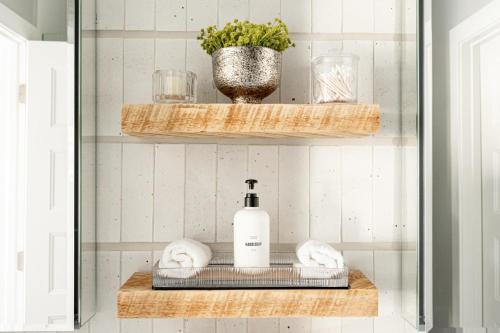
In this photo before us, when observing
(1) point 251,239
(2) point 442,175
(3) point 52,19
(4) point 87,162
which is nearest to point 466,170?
(2) point 442,175

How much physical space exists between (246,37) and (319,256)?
1.60 ft

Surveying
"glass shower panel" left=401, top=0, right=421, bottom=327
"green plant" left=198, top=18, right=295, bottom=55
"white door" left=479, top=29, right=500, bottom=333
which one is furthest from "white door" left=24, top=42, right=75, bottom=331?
"white door" left=479, top=29, right=500, bottom=333

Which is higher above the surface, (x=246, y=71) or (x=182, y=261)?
(x=246, y=71)

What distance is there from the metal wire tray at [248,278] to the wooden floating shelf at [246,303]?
2 cm

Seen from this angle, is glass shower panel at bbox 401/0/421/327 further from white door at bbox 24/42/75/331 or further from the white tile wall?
white door at bbox 24/42/75/331

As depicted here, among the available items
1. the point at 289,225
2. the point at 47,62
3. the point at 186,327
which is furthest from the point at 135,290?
the point at 47,62

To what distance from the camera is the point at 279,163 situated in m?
1.12

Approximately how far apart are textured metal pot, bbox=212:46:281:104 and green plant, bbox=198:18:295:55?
0.6 inches

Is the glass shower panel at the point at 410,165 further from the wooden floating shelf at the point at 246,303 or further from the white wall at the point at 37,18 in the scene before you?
the white wall at the point at 37,18

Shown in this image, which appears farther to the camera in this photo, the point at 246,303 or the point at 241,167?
the point at 241,167

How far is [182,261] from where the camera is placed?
96 cm

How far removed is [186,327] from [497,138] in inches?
32.1

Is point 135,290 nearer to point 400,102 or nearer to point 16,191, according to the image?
point 16,191

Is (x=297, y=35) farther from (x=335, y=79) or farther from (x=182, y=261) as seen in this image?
(x=182, y=261)
